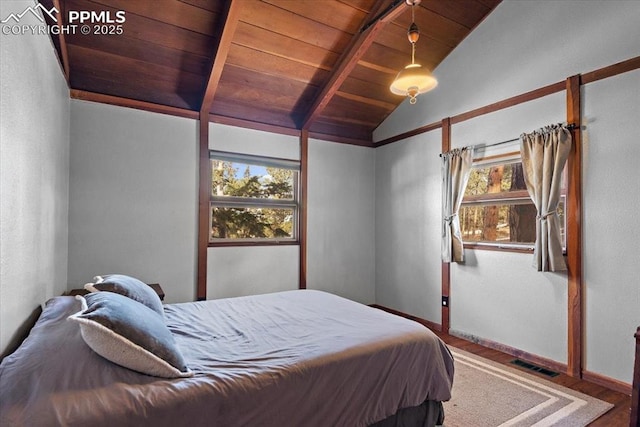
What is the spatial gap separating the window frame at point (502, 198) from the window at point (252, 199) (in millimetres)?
2130

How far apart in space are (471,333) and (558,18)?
3129 mm

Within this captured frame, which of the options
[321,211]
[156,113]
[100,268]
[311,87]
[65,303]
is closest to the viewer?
[65,303]

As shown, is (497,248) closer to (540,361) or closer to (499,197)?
(499,197)

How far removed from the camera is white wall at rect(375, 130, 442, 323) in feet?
13.3

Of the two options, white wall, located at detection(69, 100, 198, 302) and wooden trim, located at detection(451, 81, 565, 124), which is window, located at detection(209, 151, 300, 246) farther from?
wooden trim, located at detection(451, 81, 565, 124)

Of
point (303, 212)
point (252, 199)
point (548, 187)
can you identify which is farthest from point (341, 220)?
point (548, 187)

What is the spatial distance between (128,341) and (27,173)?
1.15 m

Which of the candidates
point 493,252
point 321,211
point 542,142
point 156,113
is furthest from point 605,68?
point 156,113

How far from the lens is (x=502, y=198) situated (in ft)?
11.1

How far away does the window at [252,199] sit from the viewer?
393cm

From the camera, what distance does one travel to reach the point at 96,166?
3230mm

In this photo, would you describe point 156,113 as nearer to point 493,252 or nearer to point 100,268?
point 100,268

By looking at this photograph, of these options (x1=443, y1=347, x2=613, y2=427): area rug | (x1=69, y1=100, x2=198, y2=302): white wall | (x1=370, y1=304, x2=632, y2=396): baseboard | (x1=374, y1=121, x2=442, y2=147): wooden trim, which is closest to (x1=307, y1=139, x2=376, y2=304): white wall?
(x1=374, y1=121, x2=442, y2=147): wooden trim

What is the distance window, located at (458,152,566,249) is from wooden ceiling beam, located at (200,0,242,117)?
109 inches
